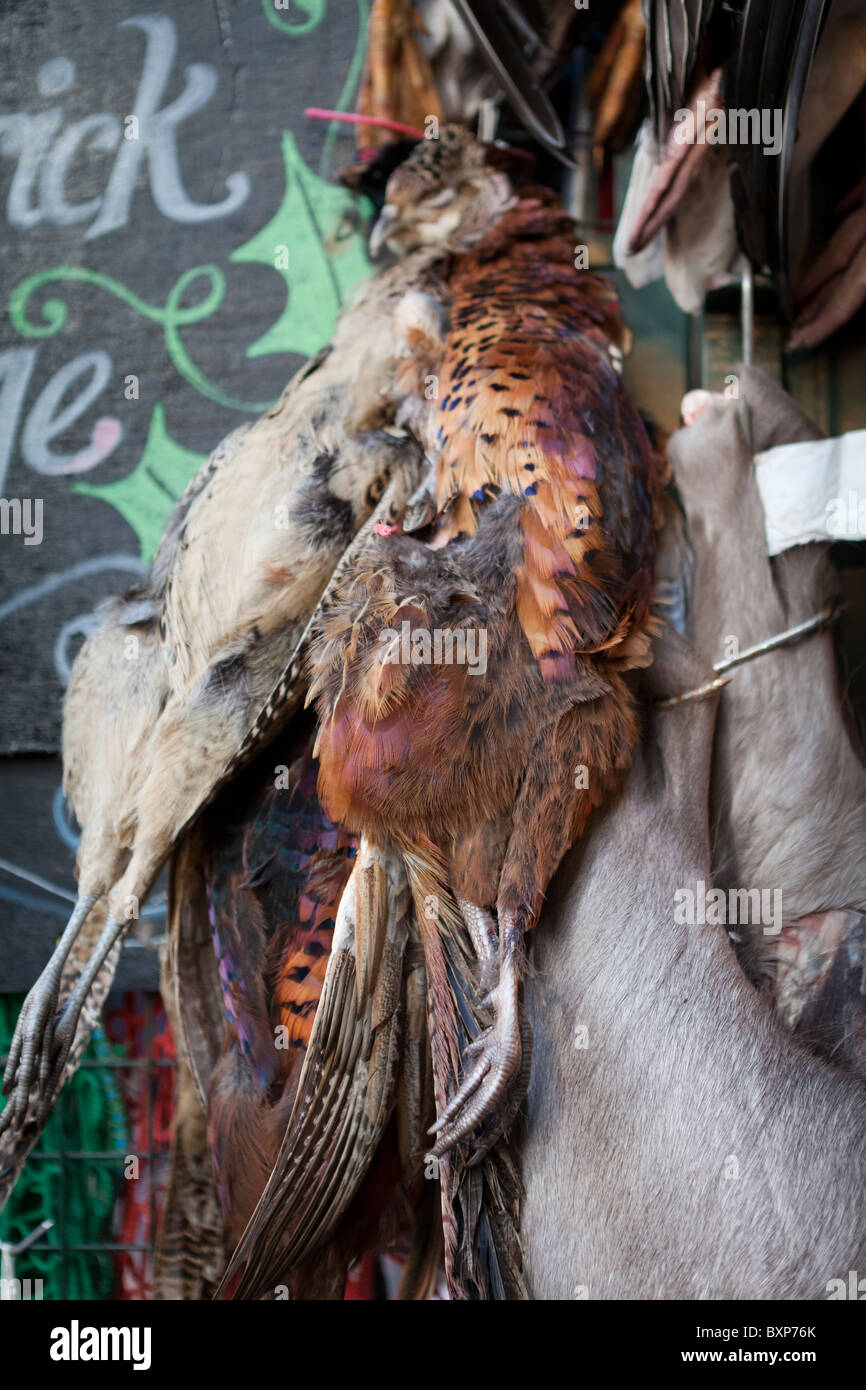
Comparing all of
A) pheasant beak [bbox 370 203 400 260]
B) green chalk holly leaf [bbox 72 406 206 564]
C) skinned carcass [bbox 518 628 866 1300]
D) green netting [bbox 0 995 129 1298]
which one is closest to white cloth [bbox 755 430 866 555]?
skinned carcass [bbox 518 628 866 1300]

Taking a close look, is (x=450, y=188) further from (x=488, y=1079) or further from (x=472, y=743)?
(x=488, y=1079)

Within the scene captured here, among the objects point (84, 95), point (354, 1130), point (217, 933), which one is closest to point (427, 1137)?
point (354, 1130)

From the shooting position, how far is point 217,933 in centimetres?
118

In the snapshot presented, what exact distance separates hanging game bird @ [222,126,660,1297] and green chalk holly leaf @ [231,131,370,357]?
66 centimetres

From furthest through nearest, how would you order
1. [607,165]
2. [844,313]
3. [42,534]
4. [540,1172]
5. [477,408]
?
[42,534], [607,165], [844,313], [477,408], [540,1172]

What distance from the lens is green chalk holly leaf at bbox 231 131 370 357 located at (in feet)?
5.16

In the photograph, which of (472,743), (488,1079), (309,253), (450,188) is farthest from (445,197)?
(488,1079)

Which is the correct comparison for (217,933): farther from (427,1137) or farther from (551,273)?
(551,273)

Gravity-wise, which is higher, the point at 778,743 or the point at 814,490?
the point at 814,490

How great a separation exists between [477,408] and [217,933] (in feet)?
2.36

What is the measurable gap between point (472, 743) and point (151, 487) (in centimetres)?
97

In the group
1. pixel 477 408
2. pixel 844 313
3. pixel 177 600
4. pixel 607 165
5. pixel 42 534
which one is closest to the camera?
pixel 477 408

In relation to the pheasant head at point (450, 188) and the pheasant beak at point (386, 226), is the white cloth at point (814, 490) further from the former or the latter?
the pheasant beak at point (386, 226)

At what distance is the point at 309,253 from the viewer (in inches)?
62.2
